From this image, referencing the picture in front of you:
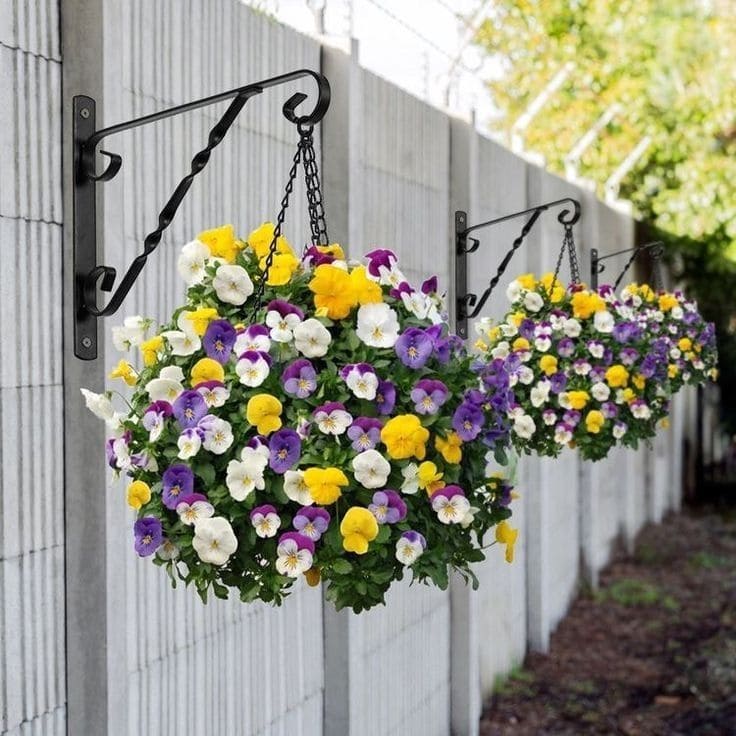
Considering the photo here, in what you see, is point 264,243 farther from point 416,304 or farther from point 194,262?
point 416,304

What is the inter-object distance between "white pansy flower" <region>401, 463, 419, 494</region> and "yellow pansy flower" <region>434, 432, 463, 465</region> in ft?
0.20

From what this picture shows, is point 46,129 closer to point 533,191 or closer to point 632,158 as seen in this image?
point 533,191

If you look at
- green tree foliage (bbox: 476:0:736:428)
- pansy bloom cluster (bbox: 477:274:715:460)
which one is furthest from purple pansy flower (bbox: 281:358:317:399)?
green tree foliage (bbox: 476:0:736:428)

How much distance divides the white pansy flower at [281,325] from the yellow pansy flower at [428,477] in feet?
0.96

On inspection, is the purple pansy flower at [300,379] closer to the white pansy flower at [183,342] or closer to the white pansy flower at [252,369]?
the white pansy flower at [252,369]

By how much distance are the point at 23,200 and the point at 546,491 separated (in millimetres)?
5208

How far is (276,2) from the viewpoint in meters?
3.84

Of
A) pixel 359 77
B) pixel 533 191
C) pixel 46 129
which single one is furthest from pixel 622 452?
pixel 46 129

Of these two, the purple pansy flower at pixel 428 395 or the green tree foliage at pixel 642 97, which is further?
the green tree foliage at pixel 642 97

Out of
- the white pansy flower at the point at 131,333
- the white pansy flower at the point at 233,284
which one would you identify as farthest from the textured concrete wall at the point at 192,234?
the white pansy flower at the point at 233,284

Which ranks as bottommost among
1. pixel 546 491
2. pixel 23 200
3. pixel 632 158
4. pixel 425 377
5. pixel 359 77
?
pixel 546 491

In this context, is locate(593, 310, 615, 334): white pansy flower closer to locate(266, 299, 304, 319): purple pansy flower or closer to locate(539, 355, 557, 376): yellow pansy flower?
locate(539, 355, 557, 376): yellow pansy flower

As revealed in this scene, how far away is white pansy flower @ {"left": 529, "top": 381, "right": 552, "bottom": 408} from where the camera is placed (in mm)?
4008

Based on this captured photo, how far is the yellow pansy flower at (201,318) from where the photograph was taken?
80.7 inches
